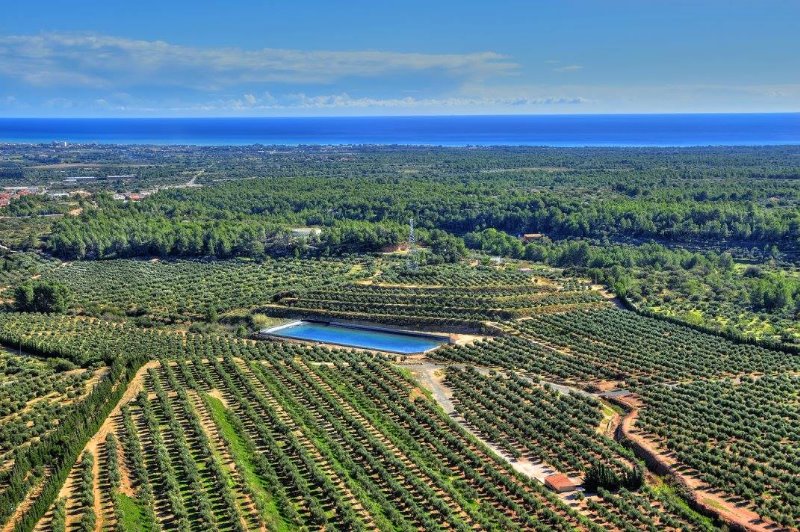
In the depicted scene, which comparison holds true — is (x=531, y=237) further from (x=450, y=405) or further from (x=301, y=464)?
(x=301, y=464)

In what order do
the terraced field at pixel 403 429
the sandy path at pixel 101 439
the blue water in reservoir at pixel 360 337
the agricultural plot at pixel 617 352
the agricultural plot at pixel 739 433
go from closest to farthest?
the sandy path at pixel 101 439 < the terraced field at pixel 403 429 < the agricultural plot at pixel 739 433 < the agricultural plot at pixel 617 352 < the blue water in reservoir at pixel 360 337

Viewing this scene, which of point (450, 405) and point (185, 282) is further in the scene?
point (185, 282)

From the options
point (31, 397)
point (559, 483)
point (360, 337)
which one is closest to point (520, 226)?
point (360, 337)

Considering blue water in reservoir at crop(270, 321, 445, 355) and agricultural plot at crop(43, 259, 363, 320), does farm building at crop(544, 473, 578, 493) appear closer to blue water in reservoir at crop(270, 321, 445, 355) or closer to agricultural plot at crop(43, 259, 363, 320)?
blue water in reservoir at crop(270, 321, 445, 355)

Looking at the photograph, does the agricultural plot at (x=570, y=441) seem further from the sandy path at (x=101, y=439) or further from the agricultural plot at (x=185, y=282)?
the agricultural plot at (x=185, y=282)

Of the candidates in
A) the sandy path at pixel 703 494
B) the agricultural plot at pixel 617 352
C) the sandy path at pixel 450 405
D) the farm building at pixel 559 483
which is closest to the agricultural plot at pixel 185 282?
the sandy path at pixel 450 405
